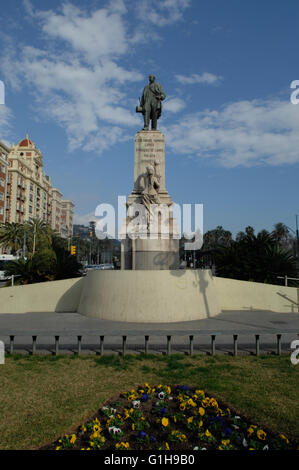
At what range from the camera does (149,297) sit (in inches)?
468

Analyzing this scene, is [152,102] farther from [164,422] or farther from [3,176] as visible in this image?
[3,176]

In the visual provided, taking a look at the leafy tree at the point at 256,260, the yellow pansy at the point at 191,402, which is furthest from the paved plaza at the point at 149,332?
the leafy tree at the point at 256,260

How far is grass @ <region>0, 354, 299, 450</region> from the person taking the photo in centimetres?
438

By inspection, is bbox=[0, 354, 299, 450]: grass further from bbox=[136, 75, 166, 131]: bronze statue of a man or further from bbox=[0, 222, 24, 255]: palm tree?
bbox=[0, 222, 24, 255]: palm tree

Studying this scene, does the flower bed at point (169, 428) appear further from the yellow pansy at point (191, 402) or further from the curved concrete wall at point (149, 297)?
the curved concrete wall at point (149, 297)

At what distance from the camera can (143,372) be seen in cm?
658

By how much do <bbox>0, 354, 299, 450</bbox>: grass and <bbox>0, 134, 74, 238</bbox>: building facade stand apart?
66.7 meters

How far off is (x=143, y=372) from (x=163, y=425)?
2.39m

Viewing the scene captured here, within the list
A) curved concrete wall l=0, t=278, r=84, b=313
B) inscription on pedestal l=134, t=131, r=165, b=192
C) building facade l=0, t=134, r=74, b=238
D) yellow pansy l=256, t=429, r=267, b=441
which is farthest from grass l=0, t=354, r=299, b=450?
building facade l=0, t=134, r=74, b=238

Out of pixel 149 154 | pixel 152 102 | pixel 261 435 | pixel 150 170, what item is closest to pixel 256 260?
pixel 150 170

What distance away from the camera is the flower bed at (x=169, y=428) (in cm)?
382
